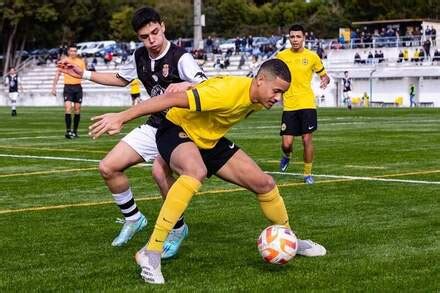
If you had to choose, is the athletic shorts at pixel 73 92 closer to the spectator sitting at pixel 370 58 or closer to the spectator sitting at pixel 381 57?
the spectator sitting at pixel 381 57

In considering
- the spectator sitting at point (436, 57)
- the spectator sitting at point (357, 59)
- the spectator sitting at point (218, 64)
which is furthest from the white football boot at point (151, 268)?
the spectator sitting at point (218, 64)

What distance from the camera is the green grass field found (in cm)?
726

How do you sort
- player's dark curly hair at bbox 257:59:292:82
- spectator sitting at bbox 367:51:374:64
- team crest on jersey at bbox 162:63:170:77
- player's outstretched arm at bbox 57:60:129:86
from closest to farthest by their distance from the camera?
player's dark curly hair at bbox 257:59:292:82
team crest on jersey at bbox 162:63:170:77
player's outstretched arm at bbox 57:60:129:86
spectator sitting at bbox 367:51:374:64

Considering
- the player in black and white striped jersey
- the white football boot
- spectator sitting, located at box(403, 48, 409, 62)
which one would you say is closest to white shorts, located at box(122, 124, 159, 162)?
the player in black and white striped jersey

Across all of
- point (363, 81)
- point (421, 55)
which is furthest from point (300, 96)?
point (421, 55)

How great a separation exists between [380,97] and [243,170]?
5048 centimetres

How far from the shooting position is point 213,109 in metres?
7.43

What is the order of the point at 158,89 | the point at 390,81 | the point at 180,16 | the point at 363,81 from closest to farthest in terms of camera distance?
the point at 158,89, the point at 390,81, the point at 363,81, the point at 180,16

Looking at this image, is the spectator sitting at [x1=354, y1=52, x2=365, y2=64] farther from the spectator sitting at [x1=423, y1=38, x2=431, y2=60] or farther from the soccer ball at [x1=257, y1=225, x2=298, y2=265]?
the soccer ball at [x1=257, y1=225, x2=298, y2=265]

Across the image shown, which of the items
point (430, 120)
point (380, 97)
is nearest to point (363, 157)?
point (430, 120)

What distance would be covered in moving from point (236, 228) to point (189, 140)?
7.11 ft

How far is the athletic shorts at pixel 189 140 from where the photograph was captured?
7.82 m

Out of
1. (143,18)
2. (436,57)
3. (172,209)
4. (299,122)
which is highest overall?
(143,18)

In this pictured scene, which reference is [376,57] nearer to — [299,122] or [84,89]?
[84,89]
